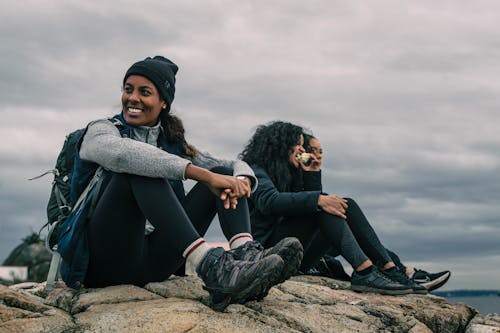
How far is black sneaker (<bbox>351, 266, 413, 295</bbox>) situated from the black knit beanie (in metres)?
2.94

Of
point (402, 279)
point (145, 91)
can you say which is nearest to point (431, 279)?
point (402, 279)

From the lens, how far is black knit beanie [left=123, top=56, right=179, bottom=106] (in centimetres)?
555

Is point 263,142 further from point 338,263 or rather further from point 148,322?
point 148,322

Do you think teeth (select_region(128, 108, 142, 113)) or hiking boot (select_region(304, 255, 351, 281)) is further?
hiking boot (select_region(304, 255, 351, 281))

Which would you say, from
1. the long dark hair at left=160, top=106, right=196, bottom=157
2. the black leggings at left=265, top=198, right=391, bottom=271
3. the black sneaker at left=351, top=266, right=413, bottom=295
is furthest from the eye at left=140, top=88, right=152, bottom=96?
the black sneaker at left=351, top=266, right=413, bottom=295

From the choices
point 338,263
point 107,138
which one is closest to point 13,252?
point 338,263

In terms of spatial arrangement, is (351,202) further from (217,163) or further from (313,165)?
(217,163)

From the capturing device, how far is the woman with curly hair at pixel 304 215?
7211 millimetres

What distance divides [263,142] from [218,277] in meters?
3.62

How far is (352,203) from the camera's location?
7625mm

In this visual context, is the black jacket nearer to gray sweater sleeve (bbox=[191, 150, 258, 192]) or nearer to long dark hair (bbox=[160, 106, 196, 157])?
gray sweater sleeve (bbox=[191, 150, 258, 192])

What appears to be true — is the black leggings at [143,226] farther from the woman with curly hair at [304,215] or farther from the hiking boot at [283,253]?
the woman with curly hair at [304,215]

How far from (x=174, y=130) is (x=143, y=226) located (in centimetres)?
104

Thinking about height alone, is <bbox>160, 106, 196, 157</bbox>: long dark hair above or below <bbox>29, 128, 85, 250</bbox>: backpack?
above
